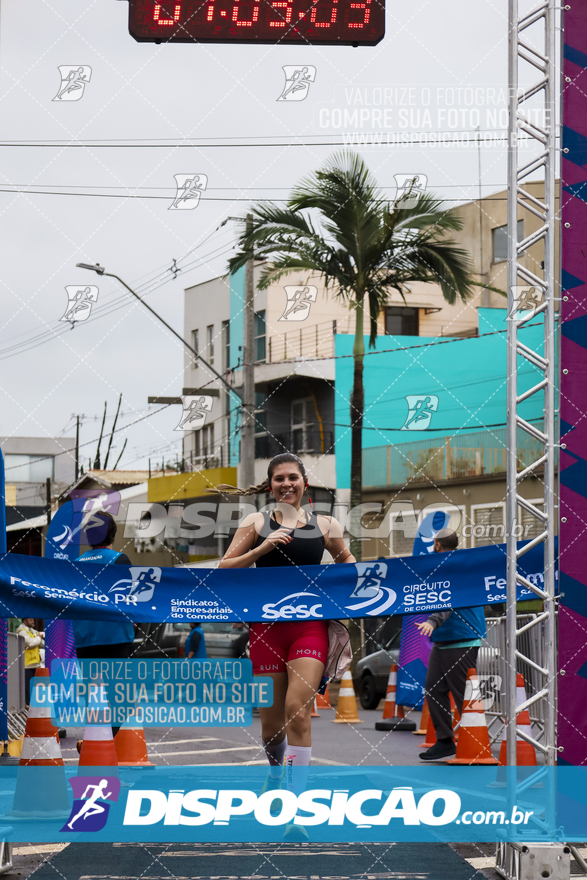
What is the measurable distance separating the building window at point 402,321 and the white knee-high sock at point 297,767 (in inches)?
1015

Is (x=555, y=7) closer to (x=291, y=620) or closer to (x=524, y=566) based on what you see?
(x=524, y=566)

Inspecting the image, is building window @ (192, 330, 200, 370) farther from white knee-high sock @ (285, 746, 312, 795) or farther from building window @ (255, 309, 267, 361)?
white knee-high sock @ (285, 746, 312, 795)

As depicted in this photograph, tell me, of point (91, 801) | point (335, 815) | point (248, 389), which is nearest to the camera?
point (335, 815)

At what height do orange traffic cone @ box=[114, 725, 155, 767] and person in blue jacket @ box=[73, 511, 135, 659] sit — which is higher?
person in blue jacket @ box=[73, 511, 135, 659]

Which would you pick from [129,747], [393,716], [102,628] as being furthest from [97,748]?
[393,716]

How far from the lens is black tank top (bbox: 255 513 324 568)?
5320mm

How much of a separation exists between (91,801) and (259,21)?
4.18 meters

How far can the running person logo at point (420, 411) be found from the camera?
26.6 m

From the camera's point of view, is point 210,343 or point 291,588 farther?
point 210,343

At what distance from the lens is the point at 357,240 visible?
18.8m

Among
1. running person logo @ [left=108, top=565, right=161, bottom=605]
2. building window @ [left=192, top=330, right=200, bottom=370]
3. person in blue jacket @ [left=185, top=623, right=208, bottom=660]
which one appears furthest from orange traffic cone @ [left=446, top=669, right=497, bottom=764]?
building window @ [left=192, top=330, right=200, bottom=370]

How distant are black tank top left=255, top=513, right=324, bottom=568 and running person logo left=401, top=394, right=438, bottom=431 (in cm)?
2050

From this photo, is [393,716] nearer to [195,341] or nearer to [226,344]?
[226,344]

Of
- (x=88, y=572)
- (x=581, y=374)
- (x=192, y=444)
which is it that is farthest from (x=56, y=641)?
(x=192, y=444)
